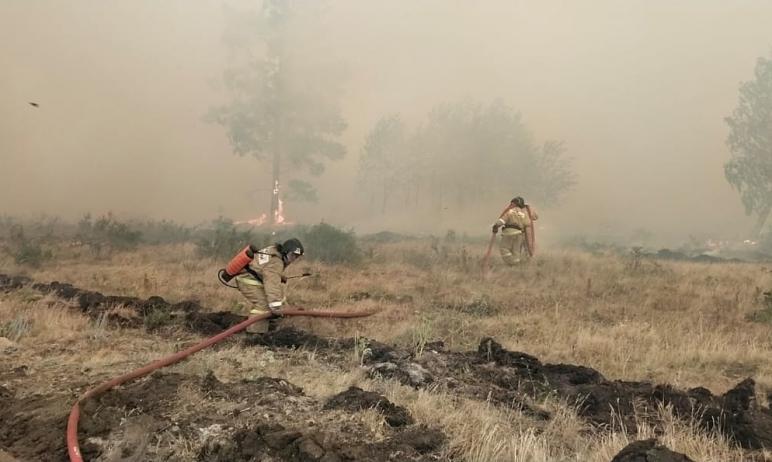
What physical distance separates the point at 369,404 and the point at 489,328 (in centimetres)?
338

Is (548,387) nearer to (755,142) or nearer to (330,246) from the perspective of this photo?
(330,246)

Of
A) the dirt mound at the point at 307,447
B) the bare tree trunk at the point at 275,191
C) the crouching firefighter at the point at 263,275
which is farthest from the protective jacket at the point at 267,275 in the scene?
the bare tree trunk at the point at 275,191

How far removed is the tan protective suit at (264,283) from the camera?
5.99 m

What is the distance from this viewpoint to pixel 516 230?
37.3ft

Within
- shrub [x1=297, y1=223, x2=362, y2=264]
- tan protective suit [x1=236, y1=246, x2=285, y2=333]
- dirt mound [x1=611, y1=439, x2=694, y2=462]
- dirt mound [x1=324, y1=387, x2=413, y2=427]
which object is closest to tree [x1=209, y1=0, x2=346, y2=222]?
shrub [x1=297, y1=223, x2=362, y2=264]

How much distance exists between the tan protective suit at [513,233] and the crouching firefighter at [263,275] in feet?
19.8

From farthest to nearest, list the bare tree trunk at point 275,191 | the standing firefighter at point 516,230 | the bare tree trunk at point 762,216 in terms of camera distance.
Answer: the bare tree trunk at point 275,191
the bare tree trunk at point 762,216
the standing firefighter at point 516,230

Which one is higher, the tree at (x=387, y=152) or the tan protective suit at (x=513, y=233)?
the tree at (x=387, y=152)

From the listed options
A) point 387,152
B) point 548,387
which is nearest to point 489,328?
point 548,387

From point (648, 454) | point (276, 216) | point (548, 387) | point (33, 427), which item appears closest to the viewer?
point (648, 454)

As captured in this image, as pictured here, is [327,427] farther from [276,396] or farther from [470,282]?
[470,282]

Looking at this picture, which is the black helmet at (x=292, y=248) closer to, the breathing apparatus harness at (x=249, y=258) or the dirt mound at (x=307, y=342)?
the breathing apparatus harness at (x=249, y=258)

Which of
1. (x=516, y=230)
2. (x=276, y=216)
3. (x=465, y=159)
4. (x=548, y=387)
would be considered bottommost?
(x=548, y=387)

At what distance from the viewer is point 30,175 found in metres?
28.2
